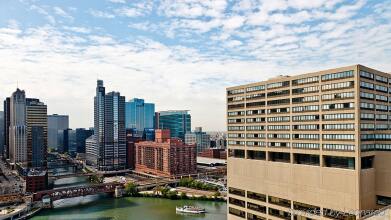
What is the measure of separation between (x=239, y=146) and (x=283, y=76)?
46.2ft

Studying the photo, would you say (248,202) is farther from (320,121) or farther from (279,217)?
(320,121)

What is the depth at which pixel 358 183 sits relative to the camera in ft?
135

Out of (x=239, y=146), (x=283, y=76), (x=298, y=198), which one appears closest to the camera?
(x=298, y=198)

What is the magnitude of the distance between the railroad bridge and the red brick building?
92.3 feet

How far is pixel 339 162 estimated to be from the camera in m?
44.5

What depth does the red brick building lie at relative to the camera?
13400 centimetres

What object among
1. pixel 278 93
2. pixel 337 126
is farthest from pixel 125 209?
pixel 337 126

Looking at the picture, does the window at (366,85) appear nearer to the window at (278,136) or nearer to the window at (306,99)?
the window at (306,99)

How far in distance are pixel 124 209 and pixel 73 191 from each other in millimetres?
20106

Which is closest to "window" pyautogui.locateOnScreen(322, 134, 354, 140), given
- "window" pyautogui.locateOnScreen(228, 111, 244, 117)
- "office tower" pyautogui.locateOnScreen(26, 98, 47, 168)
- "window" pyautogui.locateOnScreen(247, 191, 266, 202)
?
"window" pyautogui.locateOnScreen(247, 191, 266, 202)

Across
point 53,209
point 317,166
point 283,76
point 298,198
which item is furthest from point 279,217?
point 53,209

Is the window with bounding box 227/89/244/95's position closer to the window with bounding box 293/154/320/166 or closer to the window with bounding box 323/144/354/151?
the window with bounding box 293/154/320/166

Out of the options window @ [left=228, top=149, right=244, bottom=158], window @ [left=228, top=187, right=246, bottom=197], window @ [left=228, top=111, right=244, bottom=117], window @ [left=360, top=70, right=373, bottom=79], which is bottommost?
window @ [left=228, top=187, right=246, bottom=197]

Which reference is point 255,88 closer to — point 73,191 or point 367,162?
point 367,162
